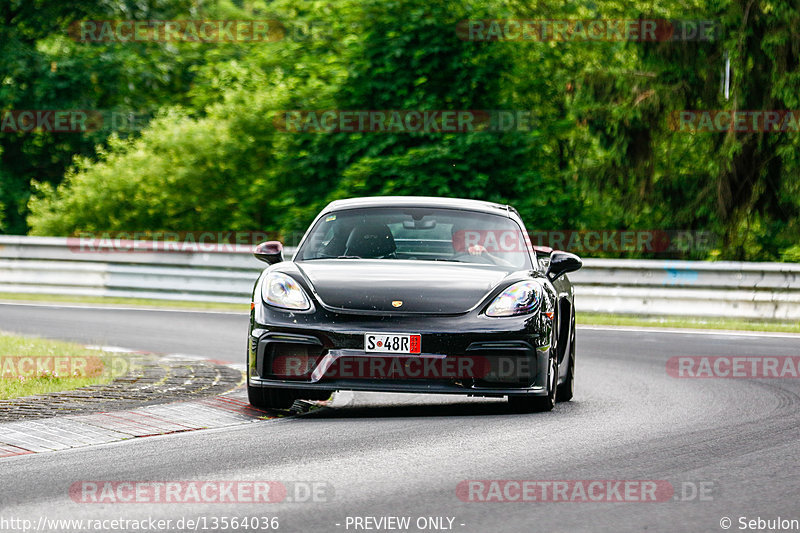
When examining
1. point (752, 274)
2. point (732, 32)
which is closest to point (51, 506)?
point (752, 274)

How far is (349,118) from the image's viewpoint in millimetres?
30172

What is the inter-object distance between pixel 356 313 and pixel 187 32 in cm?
3474

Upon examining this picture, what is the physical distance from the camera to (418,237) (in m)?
10.1

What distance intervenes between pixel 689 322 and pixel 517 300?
10.1 meters

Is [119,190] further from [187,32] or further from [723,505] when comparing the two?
[723,505]

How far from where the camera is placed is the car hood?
348 inches

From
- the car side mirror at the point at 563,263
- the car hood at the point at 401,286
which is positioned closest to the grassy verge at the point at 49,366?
the car hood at the point at 401,286

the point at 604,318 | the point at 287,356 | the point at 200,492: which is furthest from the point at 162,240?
the point at 200,492

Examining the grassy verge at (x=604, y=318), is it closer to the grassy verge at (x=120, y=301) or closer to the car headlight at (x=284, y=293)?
the grassy verge at (x=120, y=301)

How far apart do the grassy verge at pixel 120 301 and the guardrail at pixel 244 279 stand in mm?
92

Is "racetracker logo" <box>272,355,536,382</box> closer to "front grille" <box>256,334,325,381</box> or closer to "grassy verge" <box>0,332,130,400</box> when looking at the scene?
"front grille" <box>256,334,325,381</box>

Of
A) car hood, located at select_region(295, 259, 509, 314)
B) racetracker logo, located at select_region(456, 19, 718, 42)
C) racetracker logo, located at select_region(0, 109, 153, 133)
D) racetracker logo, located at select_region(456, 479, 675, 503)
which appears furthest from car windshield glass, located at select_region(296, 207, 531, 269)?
racetracker logo, located at select_region(0, 109, 153, 133)

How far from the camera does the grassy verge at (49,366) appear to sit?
33.7 ft
